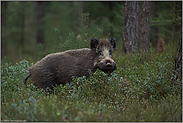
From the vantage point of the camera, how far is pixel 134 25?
862 cm

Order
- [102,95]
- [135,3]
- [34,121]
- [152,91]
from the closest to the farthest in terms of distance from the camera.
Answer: [34,121] < [102,95] < [152,91] < [135,3]

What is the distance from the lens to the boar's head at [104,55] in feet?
14.4

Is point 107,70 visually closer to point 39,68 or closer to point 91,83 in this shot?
point 91,83

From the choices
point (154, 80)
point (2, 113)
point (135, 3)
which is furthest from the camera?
point (135, 3)

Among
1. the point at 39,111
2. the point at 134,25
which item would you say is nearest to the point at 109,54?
the point at 39,111

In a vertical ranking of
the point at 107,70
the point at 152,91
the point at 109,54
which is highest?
the point at 109,54

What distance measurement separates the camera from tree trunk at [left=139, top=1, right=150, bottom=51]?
904 cm

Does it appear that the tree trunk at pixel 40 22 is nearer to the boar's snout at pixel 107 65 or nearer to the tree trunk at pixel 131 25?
the tree trunk at pixel 131 25

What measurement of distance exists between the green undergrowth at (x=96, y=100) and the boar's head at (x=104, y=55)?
187mm

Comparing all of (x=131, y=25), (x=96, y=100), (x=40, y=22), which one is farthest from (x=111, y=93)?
(x=40, y=22)

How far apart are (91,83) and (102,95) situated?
36 centimetres

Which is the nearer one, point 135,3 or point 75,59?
point 75,59

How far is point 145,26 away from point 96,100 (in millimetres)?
6178

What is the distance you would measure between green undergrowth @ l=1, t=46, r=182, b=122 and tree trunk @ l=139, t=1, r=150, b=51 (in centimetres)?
369
